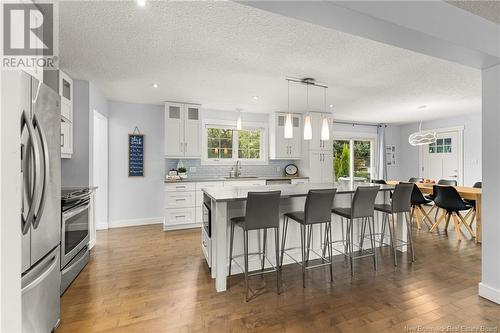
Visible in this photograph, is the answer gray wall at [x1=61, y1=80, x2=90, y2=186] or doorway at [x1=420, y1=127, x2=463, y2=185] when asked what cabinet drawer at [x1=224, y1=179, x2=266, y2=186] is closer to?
gray wall at [x1=61, y1=80, x2=90, y2=186]

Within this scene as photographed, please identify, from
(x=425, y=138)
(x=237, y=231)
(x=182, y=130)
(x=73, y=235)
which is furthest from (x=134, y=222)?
(x=425, y=138)

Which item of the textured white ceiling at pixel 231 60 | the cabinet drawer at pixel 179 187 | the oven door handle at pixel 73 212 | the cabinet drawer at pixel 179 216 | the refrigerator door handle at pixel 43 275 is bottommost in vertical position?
the cabinet drawer at pixel 179 216

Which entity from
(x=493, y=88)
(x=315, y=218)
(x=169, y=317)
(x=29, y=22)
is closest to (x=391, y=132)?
(x=493, y=88)

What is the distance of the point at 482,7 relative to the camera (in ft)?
6.45

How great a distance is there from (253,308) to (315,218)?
1049mm

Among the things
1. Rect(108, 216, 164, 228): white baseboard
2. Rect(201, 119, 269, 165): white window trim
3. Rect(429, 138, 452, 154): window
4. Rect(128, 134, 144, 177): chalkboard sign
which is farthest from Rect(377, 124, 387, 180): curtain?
Rect(128, 134, 144, 177): chalkboard sign

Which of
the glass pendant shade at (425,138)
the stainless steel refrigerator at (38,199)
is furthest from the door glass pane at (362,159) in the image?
the stainless steel refrigerator at (38,199)

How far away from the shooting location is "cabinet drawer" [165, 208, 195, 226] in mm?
4641

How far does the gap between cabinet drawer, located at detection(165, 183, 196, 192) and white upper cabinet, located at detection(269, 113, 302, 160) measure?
2.04 m

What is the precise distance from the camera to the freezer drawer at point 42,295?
4.88 feet

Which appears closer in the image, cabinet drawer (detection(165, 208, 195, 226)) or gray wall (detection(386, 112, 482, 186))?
cabinet drawer (detection(165, 208, 195, 226))

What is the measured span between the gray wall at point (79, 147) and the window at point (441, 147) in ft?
27.1

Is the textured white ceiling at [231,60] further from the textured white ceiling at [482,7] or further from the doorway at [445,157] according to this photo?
the doorway at [445,157]

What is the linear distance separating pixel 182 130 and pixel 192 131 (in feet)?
0.65
